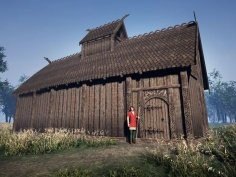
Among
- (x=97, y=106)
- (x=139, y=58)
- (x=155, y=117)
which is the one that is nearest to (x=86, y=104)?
(x=97, y=106)

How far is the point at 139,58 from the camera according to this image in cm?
1241

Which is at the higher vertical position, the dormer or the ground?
the dormer

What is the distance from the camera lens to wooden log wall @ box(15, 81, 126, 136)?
12.0 meters

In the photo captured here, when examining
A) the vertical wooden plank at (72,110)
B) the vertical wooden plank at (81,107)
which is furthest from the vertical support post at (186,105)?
the vertical wooden plank at (72,110)

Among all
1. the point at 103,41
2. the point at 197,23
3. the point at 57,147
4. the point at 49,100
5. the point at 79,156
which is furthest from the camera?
the point at 103,41

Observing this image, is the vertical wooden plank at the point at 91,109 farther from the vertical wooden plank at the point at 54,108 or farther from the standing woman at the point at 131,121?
the vertical wooden plank at the point at 54,108

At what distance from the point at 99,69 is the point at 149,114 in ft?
15.4

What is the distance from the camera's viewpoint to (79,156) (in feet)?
25.1

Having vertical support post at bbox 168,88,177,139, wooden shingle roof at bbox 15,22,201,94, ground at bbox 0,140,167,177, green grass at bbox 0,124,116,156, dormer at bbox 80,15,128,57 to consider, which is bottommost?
ground at bbox 0,140,167,177

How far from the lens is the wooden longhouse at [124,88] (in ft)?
33.4

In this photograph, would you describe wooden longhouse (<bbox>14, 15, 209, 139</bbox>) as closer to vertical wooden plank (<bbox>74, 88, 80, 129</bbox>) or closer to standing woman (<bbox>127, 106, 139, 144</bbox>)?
vertical wooden plank (<bbox>74, 88, 80, 129</bbox>)

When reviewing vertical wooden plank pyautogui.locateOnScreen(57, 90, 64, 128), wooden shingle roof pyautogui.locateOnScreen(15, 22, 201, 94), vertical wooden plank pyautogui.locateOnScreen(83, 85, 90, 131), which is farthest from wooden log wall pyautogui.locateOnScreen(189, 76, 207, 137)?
vertical wooden plank pyautogui.locateOnScreen(57, 90, 64, 128)

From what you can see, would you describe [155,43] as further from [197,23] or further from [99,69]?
[99,69]

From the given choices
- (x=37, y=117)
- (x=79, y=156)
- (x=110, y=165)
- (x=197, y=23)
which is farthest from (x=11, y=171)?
(x=197, y=23)
